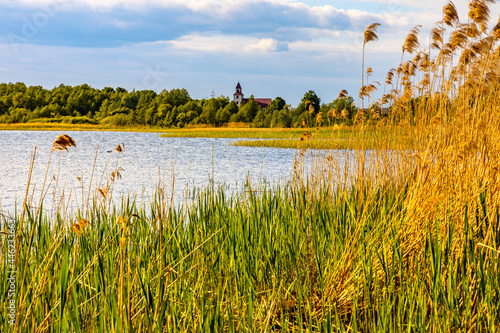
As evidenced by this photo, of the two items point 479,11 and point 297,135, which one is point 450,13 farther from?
point 297,135

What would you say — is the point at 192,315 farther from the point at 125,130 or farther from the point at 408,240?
the point at 125,130

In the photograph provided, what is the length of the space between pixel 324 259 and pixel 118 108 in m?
54.4

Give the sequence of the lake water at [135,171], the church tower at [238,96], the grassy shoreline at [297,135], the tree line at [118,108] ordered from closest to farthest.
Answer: the grassy shoreline at [297,135]
the lake water at [135,171]
the tree line at [118,108]
the church tower at [238,96]

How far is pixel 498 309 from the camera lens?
1991 mm

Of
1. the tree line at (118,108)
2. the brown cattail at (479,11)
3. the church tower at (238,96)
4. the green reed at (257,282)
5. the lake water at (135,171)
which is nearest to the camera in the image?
the green reed at (257,282)

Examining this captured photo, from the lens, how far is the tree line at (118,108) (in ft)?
167

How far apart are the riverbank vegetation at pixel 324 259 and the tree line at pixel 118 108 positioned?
42348 mm

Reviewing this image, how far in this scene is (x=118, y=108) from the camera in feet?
175

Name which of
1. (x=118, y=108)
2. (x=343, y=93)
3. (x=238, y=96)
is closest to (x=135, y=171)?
(x=343, y=93)

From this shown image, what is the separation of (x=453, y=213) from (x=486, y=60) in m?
1.82

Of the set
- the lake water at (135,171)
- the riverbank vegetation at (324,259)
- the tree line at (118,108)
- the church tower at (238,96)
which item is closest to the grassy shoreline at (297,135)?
the riverbank vegetation at (324,259)

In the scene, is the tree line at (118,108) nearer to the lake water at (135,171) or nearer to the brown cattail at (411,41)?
the lake water at (135,171)

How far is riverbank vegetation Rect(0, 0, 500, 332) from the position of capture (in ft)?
5.88

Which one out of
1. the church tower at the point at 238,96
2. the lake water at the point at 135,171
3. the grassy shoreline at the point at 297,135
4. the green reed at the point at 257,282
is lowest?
the lake water at the point at 135,171
